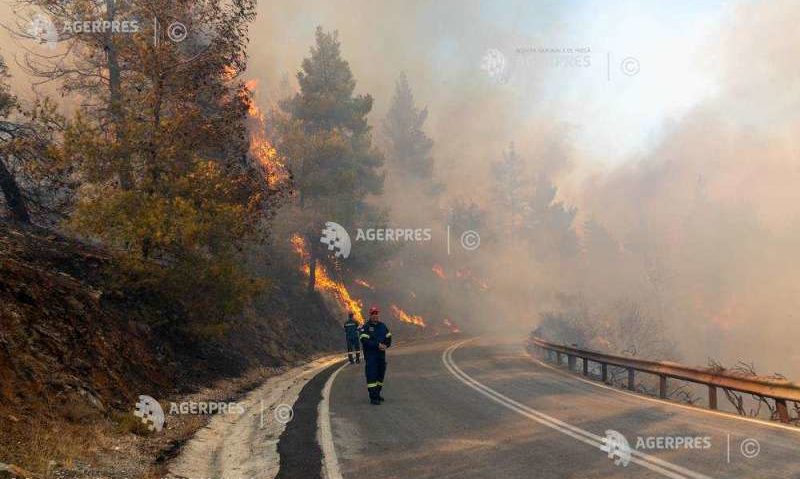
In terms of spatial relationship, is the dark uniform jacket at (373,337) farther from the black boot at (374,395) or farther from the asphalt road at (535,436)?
the asphalt road at (535,436)

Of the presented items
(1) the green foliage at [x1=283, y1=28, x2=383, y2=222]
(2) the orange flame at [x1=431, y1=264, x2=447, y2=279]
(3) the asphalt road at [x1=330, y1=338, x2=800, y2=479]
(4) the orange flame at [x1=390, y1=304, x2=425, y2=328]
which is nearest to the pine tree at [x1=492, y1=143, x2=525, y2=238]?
(2) the orange flame at [x1=431, y1=264, x2=447, y2=279]

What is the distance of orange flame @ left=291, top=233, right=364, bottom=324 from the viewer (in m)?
35.8

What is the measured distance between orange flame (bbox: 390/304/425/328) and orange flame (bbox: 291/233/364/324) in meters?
6.84

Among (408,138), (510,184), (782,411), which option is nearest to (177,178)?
(782,411)

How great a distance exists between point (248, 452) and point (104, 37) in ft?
40.3

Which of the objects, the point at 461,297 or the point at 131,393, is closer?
the point at 131,393

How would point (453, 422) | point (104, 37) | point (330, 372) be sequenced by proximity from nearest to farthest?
point (453, 422), point (104, 37), point (330, 372)

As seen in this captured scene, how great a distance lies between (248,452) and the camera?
6.93 m

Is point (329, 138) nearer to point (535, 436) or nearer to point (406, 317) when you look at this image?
point (406, 317)

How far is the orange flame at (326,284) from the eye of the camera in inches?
1411

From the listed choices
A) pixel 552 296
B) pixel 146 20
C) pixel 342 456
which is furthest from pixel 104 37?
pixel 552 296

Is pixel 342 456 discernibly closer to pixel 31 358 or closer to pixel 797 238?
pixel 31 358

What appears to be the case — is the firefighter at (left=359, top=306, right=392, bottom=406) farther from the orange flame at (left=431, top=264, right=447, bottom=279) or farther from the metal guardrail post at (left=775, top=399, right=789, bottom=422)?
the orange flame at (left=431, top=264, right=447, bottom=279)

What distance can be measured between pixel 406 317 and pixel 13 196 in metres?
37.6
